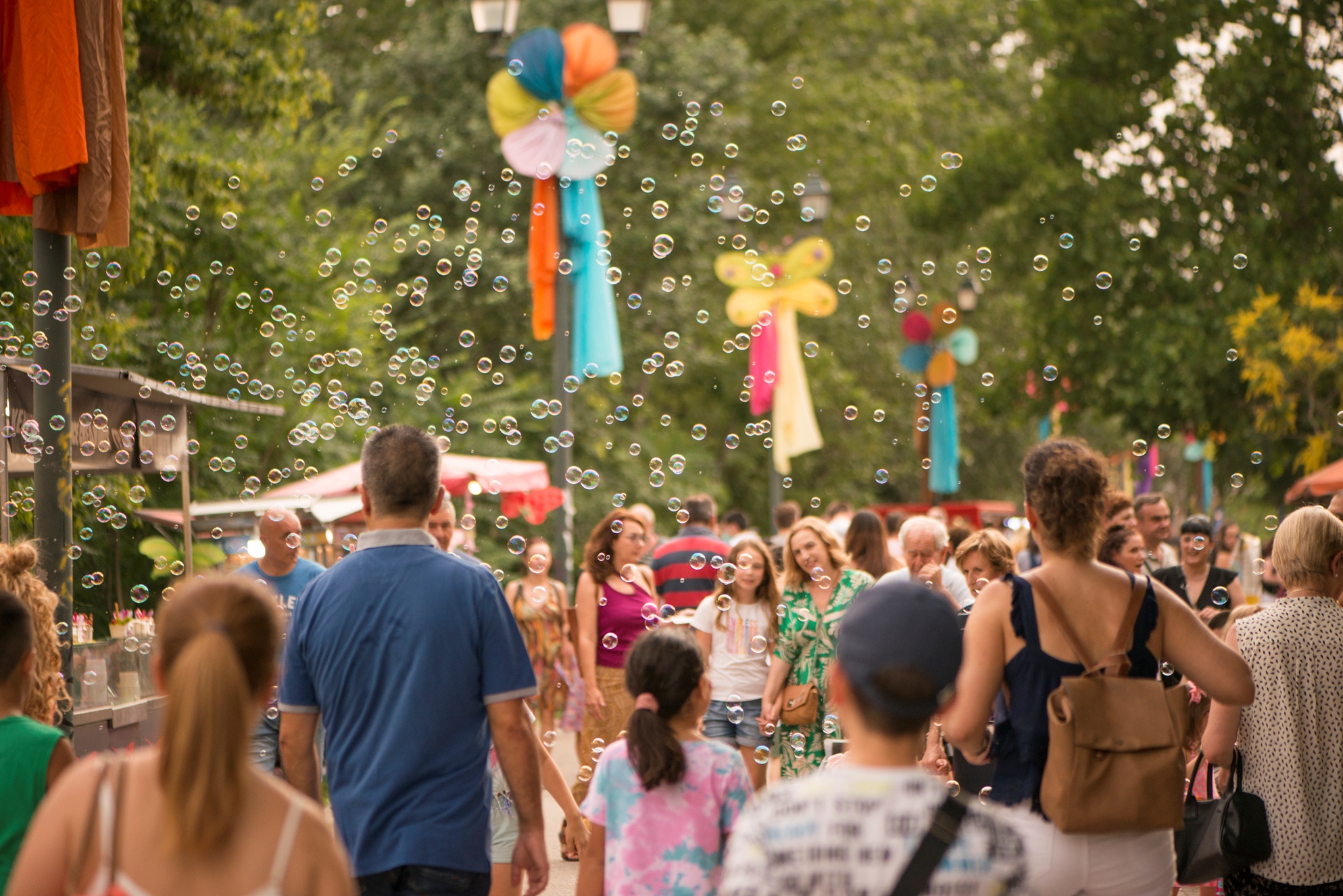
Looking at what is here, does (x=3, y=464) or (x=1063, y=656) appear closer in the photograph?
(x=1063, y=656)

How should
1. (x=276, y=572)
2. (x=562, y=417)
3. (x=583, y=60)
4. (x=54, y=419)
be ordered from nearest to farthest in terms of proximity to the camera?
1. (x=54, y=419)
2. (x=276, y=572)
3. (x=562, y=417)
4. (x=583, y=60)

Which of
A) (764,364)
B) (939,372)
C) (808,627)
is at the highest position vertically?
(939,372)

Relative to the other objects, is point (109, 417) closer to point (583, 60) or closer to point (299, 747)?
point (299, 747)

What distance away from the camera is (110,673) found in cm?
682

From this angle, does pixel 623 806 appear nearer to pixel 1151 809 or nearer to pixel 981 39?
pixel 1151 809

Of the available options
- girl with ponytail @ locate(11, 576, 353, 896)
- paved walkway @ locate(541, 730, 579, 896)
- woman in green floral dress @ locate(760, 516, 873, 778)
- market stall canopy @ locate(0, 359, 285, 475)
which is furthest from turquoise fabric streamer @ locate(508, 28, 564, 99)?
girl with ponytail @ locate(11, 576, 353, 896)

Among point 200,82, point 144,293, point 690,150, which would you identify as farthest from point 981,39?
point 200,82

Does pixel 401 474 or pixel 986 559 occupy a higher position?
pixel 401 474

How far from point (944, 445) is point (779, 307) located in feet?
19.0

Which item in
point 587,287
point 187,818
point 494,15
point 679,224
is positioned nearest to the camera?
point 187,818

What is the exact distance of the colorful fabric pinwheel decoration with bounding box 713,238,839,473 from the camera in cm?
1744

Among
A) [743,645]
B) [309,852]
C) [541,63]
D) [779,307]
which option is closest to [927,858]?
[309,852]

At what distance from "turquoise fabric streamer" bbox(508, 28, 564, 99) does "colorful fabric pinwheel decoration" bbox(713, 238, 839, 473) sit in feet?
21.8

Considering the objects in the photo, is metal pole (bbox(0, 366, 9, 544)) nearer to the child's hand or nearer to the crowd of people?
the crowd of people
